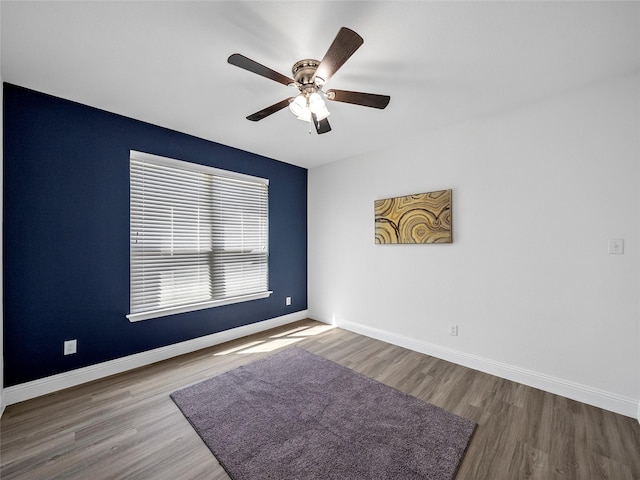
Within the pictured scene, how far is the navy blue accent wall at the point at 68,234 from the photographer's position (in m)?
2.12

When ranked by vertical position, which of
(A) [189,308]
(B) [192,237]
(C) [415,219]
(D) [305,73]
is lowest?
(A) [189,308]

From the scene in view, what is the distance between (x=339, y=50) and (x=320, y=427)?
2305 mm

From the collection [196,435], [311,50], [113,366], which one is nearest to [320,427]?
[196,435]

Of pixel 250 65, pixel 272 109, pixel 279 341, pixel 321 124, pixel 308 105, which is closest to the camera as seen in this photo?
pixel 250 65

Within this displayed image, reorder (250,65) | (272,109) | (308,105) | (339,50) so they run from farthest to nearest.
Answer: (272,109), (308,105), (250,65), (339,50)

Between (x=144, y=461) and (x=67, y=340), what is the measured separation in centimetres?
146

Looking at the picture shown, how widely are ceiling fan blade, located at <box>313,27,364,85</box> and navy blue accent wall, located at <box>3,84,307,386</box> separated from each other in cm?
215

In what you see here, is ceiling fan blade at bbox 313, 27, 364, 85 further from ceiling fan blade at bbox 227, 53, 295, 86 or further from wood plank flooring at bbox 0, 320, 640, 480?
wood plank flooring at bbox 0, 320, 640, 480

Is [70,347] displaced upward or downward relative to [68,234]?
downward

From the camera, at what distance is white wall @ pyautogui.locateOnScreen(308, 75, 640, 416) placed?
6.57ft

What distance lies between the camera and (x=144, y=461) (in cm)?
156

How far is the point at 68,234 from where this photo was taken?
7.66 ft

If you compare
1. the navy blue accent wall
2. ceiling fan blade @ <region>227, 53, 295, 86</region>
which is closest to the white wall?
ceiling fan blade @ <region>227, 53, 295, 86</region>

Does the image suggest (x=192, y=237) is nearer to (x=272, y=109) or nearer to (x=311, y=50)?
(x=272, y=109)
